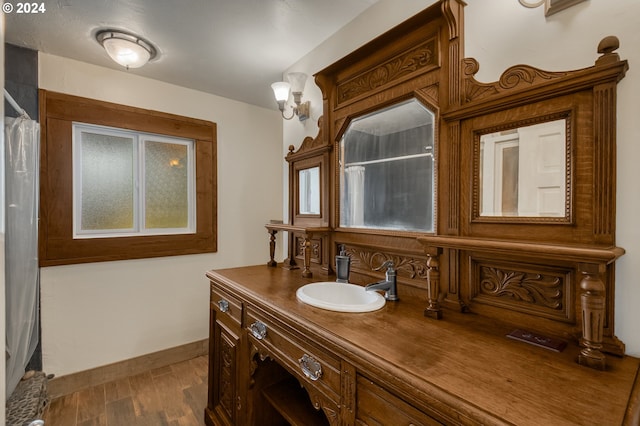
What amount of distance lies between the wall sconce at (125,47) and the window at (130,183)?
665mm

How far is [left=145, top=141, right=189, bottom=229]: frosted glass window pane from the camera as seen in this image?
259cm

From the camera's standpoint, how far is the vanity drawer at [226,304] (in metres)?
1.58

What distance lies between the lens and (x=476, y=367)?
30.9 inches

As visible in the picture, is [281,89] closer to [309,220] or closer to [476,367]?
[309,220]

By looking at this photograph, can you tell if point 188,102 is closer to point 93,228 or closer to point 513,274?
point 93,228

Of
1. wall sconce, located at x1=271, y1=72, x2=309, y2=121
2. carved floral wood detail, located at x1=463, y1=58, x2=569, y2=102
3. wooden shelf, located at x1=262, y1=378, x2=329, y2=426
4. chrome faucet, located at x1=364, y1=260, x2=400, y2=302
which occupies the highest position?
wall sconce, located at x1=271, y1=72, x2=309, y2=121

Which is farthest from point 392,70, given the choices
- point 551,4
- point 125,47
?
point 125,47

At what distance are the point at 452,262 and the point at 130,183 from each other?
8.26 ft

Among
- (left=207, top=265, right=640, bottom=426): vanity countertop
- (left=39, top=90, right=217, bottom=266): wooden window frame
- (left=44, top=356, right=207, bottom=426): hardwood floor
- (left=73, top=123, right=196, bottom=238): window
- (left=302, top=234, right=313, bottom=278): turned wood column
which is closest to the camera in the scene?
(left=207, top=265, right=640, bottom=426): vanity countertop

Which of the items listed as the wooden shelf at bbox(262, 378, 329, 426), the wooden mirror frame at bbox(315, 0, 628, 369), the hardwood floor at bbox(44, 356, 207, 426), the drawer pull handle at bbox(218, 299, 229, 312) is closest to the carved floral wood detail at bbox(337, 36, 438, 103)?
the wooden mirror frame at bbox(315, 0, 628, 369)

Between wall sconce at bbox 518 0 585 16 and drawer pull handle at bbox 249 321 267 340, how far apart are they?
1572 millimetres

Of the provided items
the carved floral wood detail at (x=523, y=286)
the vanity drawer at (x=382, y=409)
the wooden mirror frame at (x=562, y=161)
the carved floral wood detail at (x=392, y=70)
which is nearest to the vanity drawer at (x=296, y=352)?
the vanity drawer at (x=382, y=409)

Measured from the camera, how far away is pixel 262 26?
1780mm

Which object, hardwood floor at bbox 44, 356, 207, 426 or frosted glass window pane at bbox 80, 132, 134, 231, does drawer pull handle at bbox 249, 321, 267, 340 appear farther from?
frosted glass window pane at bbox 80, 132, 134, 231
